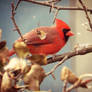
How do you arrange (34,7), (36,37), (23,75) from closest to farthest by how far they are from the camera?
1. (23,75)
2. (36,37)
3. (34,7)

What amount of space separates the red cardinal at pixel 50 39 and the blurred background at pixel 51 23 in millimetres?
32

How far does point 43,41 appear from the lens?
0.80 metres

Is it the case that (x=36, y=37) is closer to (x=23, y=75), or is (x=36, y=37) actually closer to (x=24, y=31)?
(x=24, y=31)

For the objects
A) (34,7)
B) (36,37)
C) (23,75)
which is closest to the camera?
(23,75)

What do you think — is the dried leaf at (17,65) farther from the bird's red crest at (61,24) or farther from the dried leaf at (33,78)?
the bird's red crest at (61,24)

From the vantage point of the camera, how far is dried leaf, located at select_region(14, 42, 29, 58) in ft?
1.19

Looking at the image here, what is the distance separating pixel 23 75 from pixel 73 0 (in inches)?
23.6

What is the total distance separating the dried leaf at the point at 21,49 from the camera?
1.19ft

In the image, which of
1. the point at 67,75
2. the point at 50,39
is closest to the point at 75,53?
the point at 50,39

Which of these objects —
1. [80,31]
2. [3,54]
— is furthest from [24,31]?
[3,54]

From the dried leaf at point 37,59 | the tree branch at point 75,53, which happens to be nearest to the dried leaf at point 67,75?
the dried leaf at point 37,59

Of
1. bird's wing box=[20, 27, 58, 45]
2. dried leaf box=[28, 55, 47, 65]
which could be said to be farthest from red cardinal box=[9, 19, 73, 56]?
dried leaf box=[28, 55, 47, 65]

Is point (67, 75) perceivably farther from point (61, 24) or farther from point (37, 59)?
point (61, 24)

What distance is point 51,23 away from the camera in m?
0.86
